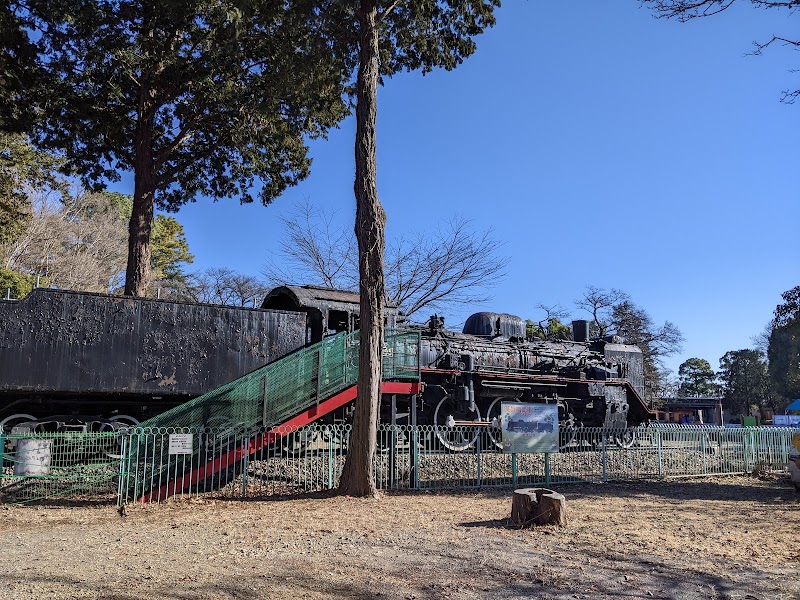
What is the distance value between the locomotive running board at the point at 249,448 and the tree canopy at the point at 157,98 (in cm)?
602

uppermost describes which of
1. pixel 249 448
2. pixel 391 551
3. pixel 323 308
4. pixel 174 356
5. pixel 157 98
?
A: pixel 157 98

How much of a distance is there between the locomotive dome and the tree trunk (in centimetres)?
903

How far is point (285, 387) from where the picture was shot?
1108 centimetres

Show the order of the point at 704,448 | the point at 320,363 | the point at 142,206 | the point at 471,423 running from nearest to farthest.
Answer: the point at 320,363 < the point at 704,448 < the point at 471,423 < the point at 142,206

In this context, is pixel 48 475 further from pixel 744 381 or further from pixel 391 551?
pixel 744 381

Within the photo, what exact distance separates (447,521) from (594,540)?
1.86m

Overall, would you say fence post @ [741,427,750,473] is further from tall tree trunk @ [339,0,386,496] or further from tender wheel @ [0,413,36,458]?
tender wheel @ [0,413,36,458]

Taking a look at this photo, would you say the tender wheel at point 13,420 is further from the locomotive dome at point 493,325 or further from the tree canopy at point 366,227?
the locomotive dome at point 493,325

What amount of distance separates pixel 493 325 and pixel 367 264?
9.17 metres

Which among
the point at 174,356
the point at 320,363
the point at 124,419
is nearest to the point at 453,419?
the point at 320,363

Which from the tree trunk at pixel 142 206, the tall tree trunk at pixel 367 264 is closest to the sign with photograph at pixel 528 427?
the tall tree trunk at pixel 367 264

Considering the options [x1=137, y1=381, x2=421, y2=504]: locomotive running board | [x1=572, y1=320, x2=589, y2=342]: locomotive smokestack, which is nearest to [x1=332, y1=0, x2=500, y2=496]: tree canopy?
[x1=137, y1=381, x2=421, y2=504]: locomotive running board

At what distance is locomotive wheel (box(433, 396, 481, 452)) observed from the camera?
15.1 meters

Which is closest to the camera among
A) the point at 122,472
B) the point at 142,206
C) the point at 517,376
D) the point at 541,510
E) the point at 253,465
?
the point at 541,510
